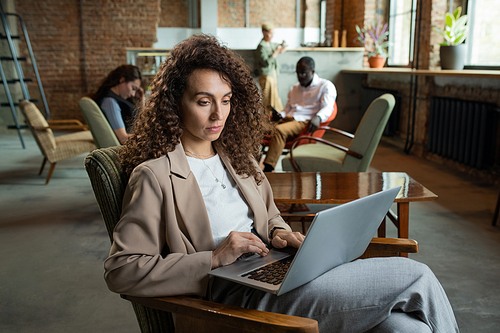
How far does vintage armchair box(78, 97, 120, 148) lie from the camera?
12.4 feet

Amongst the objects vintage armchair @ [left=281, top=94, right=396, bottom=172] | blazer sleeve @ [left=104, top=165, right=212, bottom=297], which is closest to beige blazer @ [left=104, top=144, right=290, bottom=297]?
blazer sleeve @ [left=104, top=165, right=212, bottom=297]

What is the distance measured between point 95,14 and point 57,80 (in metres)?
1.67

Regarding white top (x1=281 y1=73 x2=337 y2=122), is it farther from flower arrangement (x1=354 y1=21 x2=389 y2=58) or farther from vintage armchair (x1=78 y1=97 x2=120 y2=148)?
flower arrangement (x1=354 y1=21 x2=389 y2=58)

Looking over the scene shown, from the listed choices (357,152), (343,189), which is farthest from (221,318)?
(357,152)

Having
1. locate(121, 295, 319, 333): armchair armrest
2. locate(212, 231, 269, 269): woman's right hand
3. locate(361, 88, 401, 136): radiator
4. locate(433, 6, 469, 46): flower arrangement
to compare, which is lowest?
locate(361, 88, 401, 136): radiator

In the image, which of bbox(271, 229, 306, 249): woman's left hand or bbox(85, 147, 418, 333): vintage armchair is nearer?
bbox(85, 147, 418, 333): vintage armchair

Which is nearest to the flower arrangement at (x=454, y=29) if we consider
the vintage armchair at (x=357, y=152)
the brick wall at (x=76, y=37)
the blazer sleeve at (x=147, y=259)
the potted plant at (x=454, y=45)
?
the potted plant at (x=454, y=45)

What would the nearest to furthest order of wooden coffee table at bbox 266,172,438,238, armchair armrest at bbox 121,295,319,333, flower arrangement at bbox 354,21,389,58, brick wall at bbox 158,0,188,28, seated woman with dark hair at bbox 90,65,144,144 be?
armchair armrest at bbox 121,295,319,333 < wooden coffee table at bbox 266,172,438,238 < seated woman with dark hair at bbox 90,65,144,144 < flower arrangement at bbox 354,21,389,58 < brick wall at bbox 158,0,188,28

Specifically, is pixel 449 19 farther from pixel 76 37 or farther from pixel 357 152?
pixel 76 37

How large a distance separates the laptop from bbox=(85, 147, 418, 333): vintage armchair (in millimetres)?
85

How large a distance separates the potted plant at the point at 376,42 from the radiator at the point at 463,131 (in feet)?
6.36

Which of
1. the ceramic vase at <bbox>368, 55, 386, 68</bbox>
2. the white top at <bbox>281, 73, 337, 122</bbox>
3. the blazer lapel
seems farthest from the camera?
the ceramic vase at <bbox>368, 55, 386, 68</bbox>

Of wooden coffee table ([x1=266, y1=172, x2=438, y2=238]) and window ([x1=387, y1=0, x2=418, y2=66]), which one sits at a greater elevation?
window ([x1=387, y1=0, x2=418, y2=66])

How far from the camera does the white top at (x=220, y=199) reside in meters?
1.35
